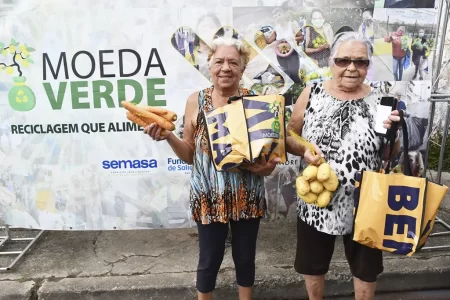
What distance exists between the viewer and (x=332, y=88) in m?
1.97

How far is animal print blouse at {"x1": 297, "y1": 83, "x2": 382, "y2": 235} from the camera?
1889 millimetres

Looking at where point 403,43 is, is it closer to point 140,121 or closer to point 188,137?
point 188,137

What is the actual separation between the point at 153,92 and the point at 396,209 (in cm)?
185

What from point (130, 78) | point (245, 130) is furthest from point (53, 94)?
point (245, 130)

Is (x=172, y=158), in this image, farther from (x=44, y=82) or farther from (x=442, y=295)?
(x=442, y=295)

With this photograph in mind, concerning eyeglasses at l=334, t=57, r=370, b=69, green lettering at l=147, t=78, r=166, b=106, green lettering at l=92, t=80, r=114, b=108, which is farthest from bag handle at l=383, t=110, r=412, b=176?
green lettering at l=92, t=80, r=114, b=108

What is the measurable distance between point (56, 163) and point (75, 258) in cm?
78

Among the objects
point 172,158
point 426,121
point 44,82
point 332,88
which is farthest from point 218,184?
point 426,121

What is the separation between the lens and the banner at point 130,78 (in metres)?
2.74

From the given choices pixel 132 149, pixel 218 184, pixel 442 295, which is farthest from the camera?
pixel 132 149

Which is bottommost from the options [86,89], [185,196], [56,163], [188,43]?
[185,196]

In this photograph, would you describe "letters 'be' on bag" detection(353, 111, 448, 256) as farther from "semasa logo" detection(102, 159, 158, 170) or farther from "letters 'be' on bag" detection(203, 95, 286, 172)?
"semasa logo" detection(102, 159, 158, 170)

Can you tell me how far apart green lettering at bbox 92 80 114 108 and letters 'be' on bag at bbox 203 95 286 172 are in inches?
51.2

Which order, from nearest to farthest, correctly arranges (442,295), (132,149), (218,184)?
1. (218,184)
2. (442,295)
3. (132,149)
